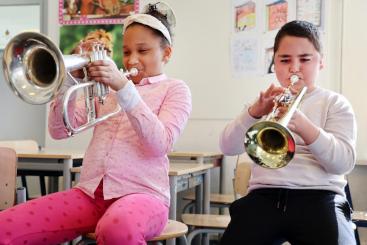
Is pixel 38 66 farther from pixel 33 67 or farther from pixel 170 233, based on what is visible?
pixel 170 233

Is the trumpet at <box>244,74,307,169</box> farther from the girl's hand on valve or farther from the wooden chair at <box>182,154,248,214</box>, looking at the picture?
the wooden chair at <box>182,154,248,214</box>

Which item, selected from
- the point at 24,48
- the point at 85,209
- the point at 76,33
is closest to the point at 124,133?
the point at 85,209

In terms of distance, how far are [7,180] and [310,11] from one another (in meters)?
2.46

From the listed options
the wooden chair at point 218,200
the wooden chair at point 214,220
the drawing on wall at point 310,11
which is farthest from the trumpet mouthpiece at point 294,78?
the drawing on wall at point 310,11

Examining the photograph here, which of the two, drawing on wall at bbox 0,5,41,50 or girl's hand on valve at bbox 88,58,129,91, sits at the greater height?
drawing on wall at bbox 0,5,41,50

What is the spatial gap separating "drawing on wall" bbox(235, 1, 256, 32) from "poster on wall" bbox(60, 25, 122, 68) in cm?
93

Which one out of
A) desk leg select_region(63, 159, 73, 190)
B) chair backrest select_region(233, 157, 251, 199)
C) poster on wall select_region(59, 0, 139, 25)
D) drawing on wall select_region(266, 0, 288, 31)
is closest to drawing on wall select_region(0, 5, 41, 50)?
poster on wall select_region(59, 0, 139, 25)

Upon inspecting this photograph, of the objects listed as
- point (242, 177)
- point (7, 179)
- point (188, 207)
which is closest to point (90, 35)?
point (188, 207)

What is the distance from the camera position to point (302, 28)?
4.69ft

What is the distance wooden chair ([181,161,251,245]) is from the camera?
2.28m

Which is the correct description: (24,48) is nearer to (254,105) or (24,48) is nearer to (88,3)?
(254,105)

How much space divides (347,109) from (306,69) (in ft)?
0.53

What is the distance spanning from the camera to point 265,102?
4.45 feet

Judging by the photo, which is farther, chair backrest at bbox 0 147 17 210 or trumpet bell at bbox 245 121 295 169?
chair backrest at bbox 0 147 17 210
